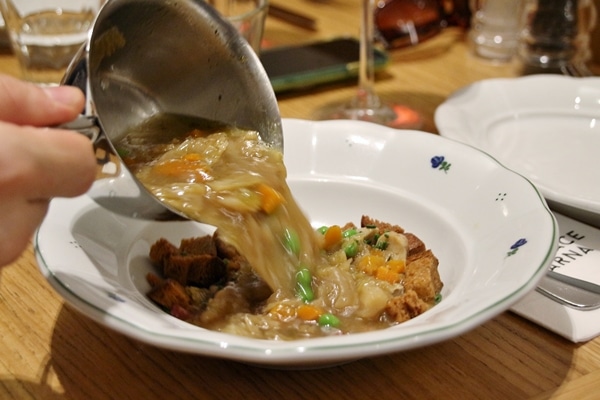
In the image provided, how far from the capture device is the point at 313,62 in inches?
100

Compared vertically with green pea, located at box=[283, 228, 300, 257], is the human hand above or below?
above

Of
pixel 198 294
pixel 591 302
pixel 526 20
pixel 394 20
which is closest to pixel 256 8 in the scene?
pixel 394 20

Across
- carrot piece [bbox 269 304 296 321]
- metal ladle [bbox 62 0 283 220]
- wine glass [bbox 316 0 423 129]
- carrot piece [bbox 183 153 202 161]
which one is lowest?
wine glass [bbox 316 0 423 129]

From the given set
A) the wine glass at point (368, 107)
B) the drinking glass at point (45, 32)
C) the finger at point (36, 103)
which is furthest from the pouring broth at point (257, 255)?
the drinking glass at point (45, 32)

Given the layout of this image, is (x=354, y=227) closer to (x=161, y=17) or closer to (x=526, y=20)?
(x=161, y=17)

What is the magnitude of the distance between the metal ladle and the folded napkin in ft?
1.97

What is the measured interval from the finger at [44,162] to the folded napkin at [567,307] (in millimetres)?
747

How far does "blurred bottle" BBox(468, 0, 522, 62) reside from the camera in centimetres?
274

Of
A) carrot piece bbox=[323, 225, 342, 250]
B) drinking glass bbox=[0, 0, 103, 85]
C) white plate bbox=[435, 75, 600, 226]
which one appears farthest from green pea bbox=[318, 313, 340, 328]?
drinking glass bbox=[0, 0, 103, 85]

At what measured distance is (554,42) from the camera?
8.23 feet

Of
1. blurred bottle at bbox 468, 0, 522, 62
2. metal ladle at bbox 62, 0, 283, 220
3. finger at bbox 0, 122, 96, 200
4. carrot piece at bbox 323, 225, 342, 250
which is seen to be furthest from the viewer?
blurred bottle at bbox 468, 0, 522, 62

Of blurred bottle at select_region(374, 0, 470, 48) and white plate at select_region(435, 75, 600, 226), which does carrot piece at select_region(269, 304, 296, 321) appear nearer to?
white plate at select_region(435, 75, 600, 226)

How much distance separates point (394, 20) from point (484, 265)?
175cm

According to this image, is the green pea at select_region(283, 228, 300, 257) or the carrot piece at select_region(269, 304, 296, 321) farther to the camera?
the green pea at select_region(283, 228, 300, 257)
